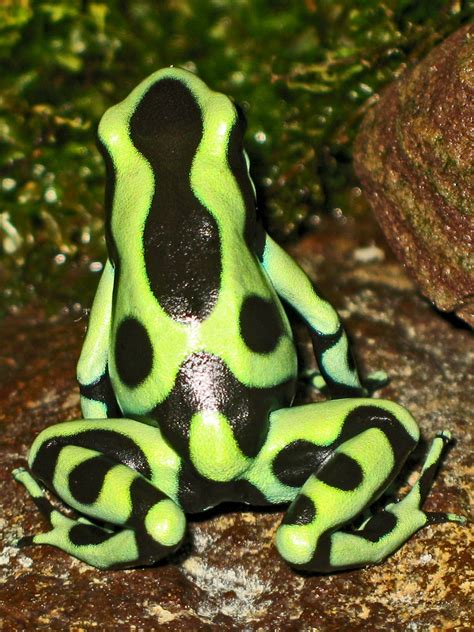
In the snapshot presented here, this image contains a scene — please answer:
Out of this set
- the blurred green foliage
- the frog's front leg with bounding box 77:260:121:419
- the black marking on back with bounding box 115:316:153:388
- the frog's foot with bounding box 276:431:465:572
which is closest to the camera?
the frog's foot with bounding box 276:431:465:572

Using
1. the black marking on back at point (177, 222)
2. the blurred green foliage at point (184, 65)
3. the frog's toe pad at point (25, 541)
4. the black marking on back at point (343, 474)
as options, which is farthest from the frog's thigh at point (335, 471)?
the blurred green foliage at point (184, 65)

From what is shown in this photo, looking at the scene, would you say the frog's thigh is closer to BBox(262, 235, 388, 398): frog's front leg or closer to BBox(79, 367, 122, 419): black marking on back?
BBox(262, 235, 388, 398): frog's front leg

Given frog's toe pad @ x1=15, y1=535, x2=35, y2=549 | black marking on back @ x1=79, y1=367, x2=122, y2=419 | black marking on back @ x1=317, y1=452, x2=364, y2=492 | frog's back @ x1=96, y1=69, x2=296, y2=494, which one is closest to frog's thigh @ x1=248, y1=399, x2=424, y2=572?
black marking on back @ x1=317, y1=452, x2=364, y2=492

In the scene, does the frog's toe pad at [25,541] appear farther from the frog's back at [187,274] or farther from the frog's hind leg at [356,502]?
the frog's hind leg at [356,502]

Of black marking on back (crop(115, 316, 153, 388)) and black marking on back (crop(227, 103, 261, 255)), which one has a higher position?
black marking on back (crop(227, 103, 261, 255))

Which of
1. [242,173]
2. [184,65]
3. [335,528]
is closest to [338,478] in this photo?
[335,528]
